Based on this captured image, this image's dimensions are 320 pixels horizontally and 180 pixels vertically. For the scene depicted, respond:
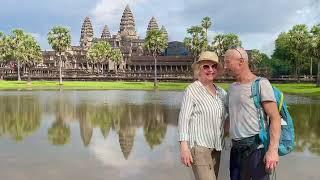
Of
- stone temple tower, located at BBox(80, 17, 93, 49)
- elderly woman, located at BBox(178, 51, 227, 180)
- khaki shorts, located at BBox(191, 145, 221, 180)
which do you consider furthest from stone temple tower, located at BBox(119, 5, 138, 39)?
khaki shorts, located at BBox(191, 145, 221, 180)

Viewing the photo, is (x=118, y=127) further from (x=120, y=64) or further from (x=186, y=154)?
(x=120, y=64)

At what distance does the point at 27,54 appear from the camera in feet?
349

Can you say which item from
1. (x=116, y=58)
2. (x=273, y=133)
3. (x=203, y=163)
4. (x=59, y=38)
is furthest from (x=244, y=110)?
(x=116, y=58)

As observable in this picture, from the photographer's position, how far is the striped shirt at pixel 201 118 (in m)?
6.09

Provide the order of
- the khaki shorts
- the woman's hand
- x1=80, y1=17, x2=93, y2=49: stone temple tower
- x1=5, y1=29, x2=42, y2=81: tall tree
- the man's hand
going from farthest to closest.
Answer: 1. x1=80, y1=17, x2=93, y2=49: stone temple tower
2. x1=5, y1=29, x2=42, y2=81: tall tree
3. the khaki shorts
4. the woman's hand
5. the man's hand

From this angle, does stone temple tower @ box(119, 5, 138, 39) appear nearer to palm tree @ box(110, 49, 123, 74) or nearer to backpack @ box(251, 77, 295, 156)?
palm tree @ box(110, 49, 123, 74)

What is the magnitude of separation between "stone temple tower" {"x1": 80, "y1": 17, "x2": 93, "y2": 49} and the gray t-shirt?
176437mm

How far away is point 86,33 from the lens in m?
187

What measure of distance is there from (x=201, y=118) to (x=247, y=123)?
0.60 metres

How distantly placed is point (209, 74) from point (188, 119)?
641mm

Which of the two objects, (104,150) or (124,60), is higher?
(124,60)

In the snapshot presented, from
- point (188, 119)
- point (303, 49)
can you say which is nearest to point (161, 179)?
point (188, 119)

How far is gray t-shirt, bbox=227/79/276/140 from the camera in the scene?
5675mm

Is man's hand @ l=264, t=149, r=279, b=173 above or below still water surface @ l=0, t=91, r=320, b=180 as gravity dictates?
above
